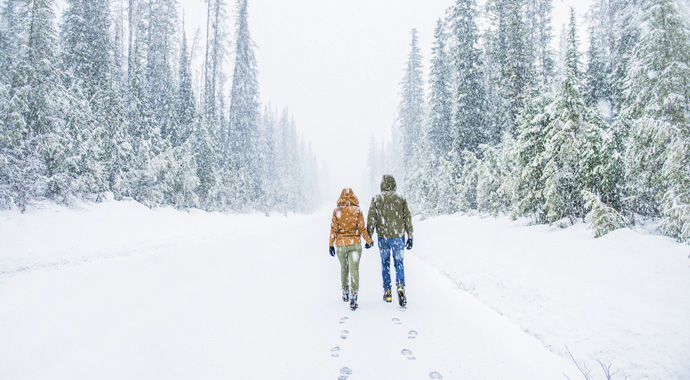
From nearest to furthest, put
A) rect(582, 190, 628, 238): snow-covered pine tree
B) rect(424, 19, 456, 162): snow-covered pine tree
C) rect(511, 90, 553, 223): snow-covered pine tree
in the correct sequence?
1. rect(582, 190, 628, 238): snow-covered pine tree
2. rect(511, 90, 553, 223): snow-covered pine tree
3. rect(424, 19, 456, 162): snow-covered pine tree

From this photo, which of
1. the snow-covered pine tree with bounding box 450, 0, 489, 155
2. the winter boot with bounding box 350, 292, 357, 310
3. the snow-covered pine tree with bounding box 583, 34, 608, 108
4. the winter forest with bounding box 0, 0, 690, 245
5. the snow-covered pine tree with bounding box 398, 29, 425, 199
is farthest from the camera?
the snow-covered pine tree with bounding box 398, 29, 425, 199

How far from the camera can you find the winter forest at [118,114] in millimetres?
10664

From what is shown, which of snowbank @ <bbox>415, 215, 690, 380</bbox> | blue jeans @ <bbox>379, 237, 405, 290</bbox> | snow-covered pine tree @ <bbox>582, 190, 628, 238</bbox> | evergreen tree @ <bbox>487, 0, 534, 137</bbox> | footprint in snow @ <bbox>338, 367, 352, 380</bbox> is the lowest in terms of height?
footprint in snow @ <bbox>338, 367, 352, 380</bbox>

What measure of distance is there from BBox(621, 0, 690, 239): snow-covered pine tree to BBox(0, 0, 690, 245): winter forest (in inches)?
1.3

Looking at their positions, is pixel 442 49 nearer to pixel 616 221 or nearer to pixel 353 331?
pixel 616 221

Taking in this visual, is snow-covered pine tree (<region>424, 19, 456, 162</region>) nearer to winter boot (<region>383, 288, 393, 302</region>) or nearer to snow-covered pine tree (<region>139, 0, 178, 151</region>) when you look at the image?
winter boot (<region>383, 288, 393, 302</region>)

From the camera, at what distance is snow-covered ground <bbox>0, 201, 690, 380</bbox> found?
130 inches

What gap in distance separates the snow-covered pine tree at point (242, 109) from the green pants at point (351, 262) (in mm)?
23690

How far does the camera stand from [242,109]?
96.5 ft

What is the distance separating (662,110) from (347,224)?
26.9 ft

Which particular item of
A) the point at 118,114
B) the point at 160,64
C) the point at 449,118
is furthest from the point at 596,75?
the point at 160,64

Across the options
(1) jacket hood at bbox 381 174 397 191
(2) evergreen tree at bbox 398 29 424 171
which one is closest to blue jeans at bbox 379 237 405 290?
(1) jacket hood at bbox 381 174 397 191

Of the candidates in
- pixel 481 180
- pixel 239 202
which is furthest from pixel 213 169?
pixel 481 180

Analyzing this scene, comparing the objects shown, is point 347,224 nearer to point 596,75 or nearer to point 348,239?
point 348,239
